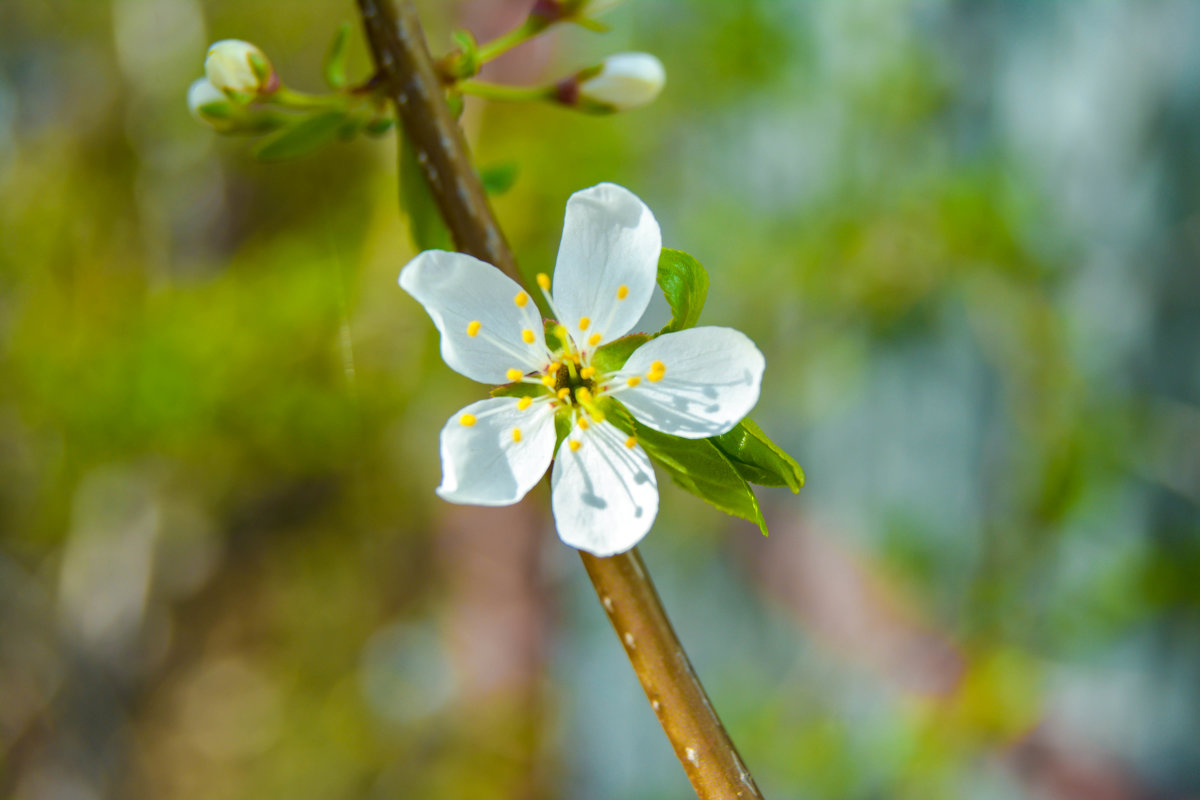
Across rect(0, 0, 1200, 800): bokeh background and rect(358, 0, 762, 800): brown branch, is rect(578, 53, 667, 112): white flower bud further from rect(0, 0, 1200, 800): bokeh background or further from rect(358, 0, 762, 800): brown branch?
rect(0, 0, 1200, 800): bokeh background

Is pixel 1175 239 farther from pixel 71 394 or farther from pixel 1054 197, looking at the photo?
pixel 71 394

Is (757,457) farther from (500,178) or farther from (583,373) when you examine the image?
(500,178)

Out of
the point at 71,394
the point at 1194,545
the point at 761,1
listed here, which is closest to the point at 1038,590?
the point at 1194,545

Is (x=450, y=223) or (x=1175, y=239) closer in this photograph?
(x=450, y=223)

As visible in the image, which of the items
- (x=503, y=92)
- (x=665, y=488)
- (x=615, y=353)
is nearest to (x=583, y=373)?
(x=615, y=353)

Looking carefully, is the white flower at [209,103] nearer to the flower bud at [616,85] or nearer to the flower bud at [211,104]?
the flower bud at [211,104]

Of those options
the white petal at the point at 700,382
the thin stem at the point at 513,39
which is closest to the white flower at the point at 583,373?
the white petal at the point at 700,382
